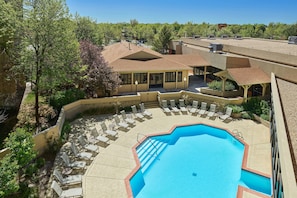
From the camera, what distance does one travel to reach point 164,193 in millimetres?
12508

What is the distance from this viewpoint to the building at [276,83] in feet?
23.7

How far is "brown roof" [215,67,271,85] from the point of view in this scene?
2272 cm

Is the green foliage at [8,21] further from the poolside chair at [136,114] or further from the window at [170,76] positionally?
the window at [170,76]

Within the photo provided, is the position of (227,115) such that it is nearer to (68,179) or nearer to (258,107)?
(258,107)

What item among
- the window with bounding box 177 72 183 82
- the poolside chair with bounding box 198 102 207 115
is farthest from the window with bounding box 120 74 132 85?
the poolside chair with bounding box 198 102 207 115

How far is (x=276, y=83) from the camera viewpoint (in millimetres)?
19719

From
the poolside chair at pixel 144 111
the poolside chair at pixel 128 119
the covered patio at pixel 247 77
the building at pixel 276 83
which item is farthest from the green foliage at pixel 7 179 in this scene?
the covered patio at pixel 247 77

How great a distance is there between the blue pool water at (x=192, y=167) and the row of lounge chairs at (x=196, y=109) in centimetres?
247

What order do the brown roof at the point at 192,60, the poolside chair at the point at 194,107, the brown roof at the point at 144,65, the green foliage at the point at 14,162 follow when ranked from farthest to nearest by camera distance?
the brown roof at the point at 192,60
the brown roof at the point at 144,65
the poolside chair at the point at 194,107
the green foliage at the point at 14,162

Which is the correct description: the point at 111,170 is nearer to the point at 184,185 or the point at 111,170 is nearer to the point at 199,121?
the point at 184,185

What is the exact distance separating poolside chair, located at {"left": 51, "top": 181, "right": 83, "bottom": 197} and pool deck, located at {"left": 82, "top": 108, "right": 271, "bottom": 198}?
405 mm

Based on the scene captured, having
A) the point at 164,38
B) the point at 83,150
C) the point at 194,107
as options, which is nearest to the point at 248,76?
the point at 194,107

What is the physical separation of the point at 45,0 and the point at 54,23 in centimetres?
176

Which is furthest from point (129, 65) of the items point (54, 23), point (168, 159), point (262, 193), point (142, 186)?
point (262, 193)
